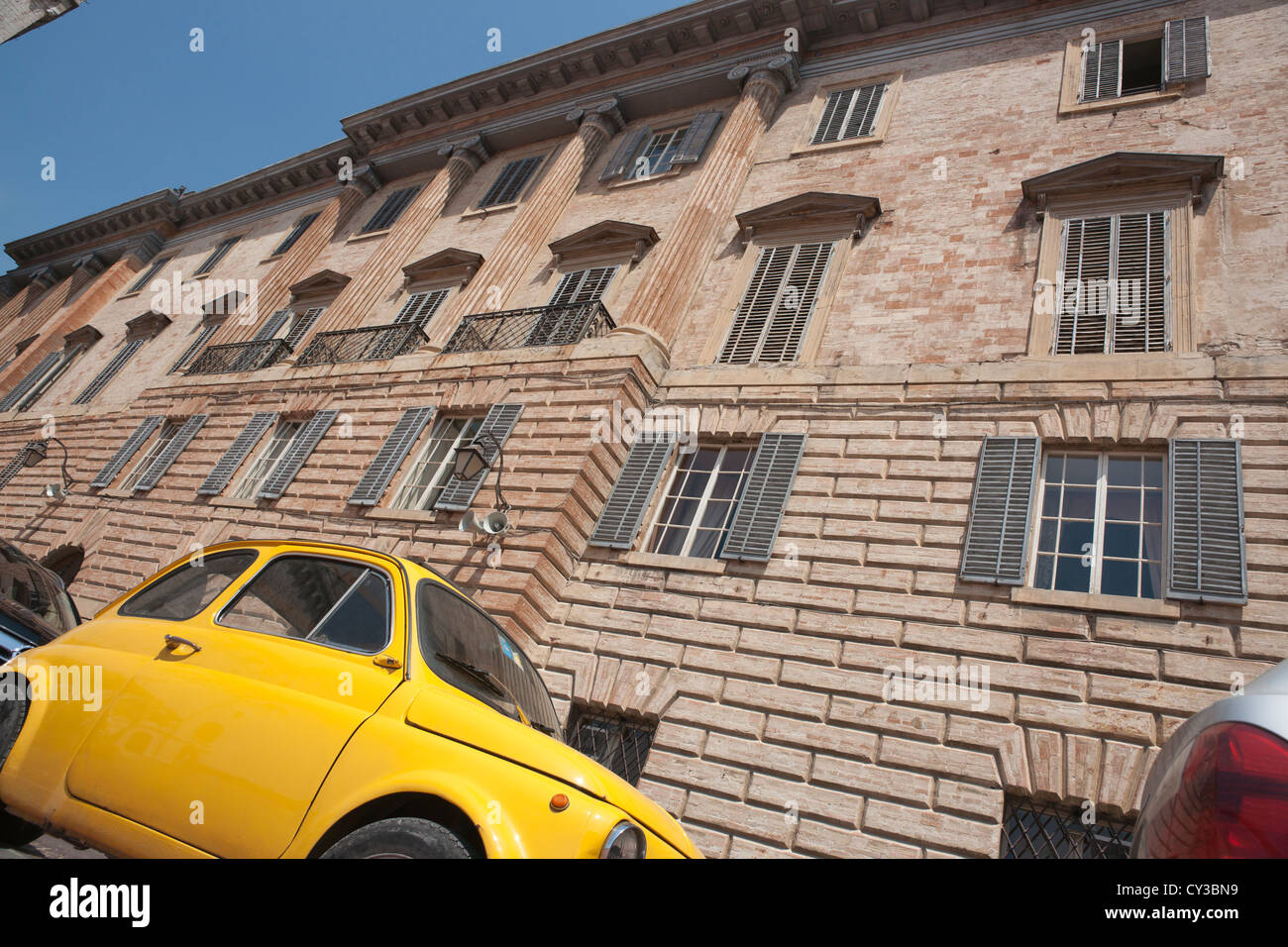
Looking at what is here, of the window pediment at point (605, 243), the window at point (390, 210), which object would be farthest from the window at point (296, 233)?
the window pediment at point (605, 243)

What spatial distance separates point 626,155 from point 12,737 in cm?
1668

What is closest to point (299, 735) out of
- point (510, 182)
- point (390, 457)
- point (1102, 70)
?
point (390, 457)

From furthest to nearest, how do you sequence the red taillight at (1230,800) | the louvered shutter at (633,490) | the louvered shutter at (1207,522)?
the louvered shutter at (633,490) → the louvered shutter at (1207,522) → the red taillight at (1230,800)

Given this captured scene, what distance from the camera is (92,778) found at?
3.31m

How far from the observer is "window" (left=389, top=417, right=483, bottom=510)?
11.3 meters

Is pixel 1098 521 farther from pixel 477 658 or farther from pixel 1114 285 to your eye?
pixel 477 658

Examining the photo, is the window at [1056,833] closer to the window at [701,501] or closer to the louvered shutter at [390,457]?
the window at [701,501]

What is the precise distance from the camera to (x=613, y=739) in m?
8.12

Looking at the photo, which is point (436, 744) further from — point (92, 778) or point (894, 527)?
point (894, 527)

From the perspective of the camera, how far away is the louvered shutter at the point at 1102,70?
1210cm

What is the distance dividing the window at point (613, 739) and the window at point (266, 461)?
27.8ft

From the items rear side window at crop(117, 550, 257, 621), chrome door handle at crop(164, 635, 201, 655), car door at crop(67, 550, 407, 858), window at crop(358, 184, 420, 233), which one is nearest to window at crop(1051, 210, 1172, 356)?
car door at crop(67, 550, 407, 858)

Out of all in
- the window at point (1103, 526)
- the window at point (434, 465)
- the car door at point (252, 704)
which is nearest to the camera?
the car door at point (252, 704)

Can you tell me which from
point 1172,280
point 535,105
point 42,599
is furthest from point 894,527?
point 535,105
